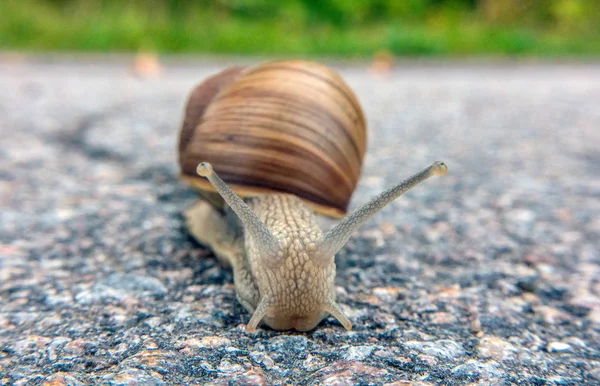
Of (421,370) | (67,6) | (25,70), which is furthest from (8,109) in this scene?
(67,6)

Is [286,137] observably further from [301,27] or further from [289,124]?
[301,27]

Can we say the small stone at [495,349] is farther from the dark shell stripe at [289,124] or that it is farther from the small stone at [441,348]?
the dark shell stripe at [289,124]

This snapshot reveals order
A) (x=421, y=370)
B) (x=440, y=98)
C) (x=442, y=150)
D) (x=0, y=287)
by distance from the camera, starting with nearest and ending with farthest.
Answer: (x=421, y=370) < (x=0, y=287) < (x=442, y=150) < (x=440, y=98)

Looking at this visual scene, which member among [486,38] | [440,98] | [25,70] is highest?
[486,38]

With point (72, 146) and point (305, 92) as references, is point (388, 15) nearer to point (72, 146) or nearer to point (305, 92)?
point (72, 146)

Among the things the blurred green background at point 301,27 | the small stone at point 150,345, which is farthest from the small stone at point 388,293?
the blurred green background at point 301,27

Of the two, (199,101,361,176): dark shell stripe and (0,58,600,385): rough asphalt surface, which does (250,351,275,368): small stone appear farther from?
(199,101,361,176): dark shell stripe

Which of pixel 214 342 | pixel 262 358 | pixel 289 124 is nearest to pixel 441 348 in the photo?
pixel 262 358
